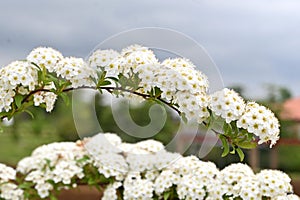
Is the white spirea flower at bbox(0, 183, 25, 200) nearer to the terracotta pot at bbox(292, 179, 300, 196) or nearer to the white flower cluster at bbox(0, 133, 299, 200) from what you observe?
the white flower cluster at bbox(0, 133, 299, 200)

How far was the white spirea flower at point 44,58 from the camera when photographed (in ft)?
6.21

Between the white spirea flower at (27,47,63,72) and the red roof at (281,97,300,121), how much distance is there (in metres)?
9.92

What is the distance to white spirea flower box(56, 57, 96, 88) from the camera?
1.86 metres

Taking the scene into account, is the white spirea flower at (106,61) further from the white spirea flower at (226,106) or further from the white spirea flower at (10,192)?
the white spirea flower at (10,192)

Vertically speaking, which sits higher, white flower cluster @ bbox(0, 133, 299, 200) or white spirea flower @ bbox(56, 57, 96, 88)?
white spirea flower @ bbox(56, 57, 96, 88)

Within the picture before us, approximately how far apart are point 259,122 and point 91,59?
0.61 meters

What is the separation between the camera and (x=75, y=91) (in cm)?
201

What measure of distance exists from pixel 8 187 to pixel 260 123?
1452 mm

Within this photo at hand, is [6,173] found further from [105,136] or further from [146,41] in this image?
[146,41]

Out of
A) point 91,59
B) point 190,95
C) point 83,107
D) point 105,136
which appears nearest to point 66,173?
point 105,136

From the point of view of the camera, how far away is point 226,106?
1772 mm

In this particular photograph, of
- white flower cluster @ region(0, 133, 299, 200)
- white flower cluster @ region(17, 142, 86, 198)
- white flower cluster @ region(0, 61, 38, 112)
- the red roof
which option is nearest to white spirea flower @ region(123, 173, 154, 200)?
white flower cluster @ region(0, 133, 299, 200)

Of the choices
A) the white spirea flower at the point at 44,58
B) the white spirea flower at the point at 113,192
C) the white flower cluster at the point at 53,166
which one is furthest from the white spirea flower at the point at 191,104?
the white flower cluster at the point at 53,166

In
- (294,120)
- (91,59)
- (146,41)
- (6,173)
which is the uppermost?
(294,120)
